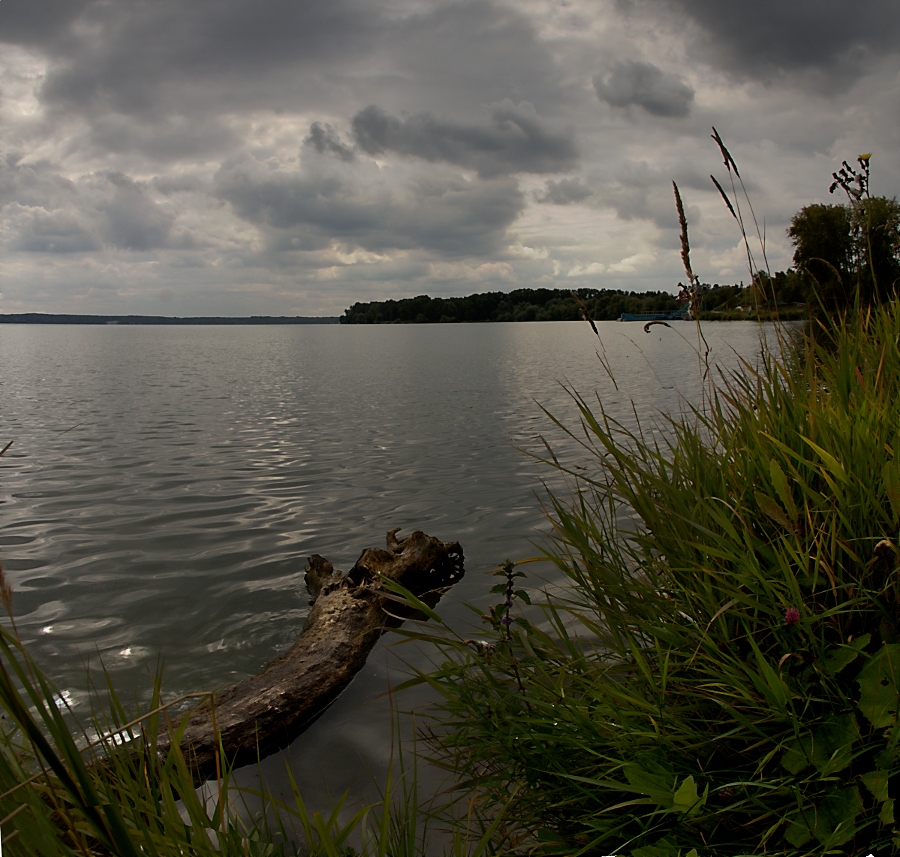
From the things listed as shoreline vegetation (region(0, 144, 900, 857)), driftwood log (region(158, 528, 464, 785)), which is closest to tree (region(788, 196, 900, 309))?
shoreline vegetation (region(0, 144, 900, 857))

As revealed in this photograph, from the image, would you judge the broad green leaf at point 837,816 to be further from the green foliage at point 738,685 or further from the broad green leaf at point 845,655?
the broad green leaf at point 845,655

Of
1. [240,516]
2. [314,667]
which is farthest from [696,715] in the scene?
[240,516]

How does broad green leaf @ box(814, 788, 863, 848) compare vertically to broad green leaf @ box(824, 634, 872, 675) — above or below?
below

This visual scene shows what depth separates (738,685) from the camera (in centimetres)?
229

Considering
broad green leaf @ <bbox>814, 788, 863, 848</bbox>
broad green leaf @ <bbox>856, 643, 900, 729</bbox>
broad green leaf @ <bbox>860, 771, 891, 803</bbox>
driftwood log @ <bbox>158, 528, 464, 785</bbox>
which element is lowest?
driftwood log @ <bbox>158, 528, 464, 785</bbox>

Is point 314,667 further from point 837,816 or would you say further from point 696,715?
point 837,816

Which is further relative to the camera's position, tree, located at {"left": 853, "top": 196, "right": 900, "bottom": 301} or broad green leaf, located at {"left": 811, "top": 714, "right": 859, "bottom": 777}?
tree, located at {"left": 853, "top": 196, "right": 900, "bottom": 301}

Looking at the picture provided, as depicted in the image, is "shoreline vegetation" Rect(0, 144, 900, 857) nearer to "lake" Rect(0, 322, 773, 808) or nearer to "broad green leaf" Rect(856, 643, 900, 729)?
"broad green leaf" Rect(856, 643, 900, 729)

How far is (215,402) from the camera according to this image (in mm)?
22078

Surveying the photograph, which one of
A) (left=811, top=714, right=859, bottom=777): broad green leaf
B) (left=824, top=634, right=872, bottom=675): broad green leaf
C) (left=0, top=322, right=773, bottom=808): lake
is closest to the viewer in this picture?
(left=811, top=714, right=859, bottom=777): broad green leaf

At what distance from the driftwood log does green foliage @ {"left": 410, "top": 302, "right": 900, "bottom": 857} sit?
768mm

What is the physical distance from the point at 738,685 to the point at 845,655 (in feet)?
1.20

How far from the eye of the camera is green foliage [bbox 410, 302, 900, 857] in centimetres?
209

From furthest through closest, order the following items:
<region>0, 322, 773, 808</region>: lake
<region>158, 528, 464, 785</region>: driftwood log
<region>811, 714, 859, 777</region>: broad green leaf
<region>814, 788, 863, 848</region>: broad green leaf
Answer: <region>0, 322, 773, 808</region>: lake < <region>158, 528, 464, 785</region>: driftwood log < <region>811, 714, 859, 777</region>: broad green leaf < <region>814, 788, 863, 848</region>: broad green leaf
